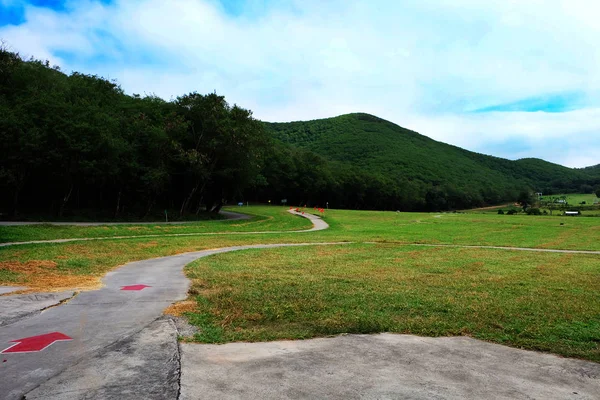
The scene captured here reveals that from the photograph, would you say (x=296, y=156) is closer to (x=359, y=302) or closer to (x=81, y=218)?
(x=81, y=218)

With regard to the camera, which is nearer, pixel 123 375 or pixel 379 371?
pixel 123 375

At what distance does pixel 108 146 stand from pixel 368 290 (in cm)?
3123

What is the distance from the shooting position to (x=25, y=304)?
7.96 m

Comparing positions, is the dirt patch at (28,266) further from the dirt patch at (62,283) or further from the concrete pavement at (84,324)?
the concrete pavement at (84,324)

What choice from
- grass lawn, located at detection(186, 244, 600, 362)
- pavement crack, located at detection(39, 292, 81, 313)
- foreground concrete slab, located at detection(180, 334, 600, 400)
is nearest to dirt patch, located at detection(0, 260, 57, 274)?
pavement crack, located at detection(39, 292, 81, 313)

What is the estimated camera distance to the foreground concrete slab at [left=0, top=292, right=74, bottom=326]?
7.04 meters

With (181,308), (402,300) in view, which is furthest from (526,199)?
(181,308)

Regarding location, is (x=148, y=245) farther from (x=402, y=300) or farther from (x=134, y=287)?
(x=402, y=300)

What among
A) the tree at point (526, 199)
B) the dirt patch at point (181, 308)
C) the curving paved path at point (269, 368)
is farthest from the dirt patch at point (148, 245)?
the tree at point (526, 199)

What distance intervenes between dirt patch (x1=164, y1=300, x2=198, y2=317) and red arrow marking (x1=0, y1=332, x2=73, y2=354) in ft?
6.07

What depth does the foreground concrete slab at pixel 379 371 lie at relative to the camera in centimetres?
417

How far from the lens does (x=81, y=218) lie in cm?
3541

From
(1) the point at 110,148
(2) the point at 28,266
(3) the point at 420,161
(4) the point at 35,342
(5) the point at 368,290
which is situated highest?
(3) the point at 420,161

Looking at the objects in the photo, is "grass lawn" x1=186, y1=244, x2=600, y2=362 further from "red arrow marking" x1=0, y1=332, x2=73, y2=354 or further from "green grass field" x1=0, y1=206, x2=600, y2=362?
"red arrow marking" x1=0, y1=332, x2=73, y2=354
